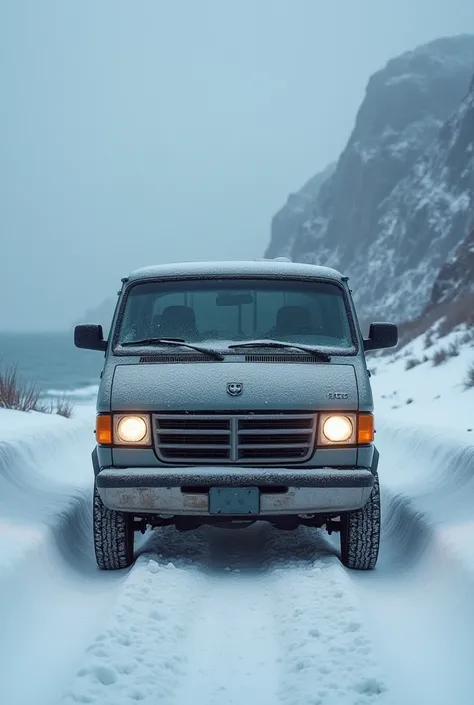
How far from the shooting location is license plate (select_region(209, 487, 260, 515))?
210 inches

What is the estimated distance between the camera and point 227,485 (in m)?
5.33

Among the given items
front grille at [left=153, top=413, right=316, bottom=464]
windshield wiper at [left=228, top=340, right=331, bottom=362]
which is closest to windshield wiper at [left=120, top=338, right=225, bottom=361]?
windshield wiper at [left=228, top=340, right=331, bottom=362]

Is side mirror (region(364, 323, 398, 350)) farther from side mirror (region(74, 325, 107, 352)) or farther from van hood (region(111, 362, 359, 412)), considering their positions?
side mirror (region(74, 325, 107, 352))

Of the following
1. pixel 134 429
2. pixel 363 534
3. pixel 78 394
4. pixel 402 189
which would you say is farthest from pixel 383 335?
pixel 402 189

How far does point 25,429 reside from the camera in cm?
989

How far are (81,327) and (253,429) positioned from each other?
1.79 meters

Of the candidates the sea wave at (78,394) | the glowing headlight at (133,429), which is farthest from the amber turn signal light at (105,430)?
the sea wave at (78,394)

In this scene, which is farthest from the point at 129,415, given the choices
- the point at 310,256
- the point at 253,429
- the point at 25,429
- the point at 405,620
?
the point at 310,256

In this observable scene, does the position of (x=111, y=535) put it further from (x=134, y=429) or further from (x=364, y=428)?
(x=364, y=428)

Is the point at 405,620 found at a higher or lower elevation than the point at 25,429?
higher

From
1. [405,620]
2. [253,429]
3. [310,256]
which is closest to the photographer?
[405,620]

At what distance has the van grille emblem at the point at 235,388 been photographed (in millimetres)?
5344

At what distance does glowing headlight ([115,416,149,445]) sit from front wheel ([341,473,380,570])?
1.54 metres

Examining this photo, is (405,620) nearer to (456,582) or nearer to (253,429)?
(456,582)
